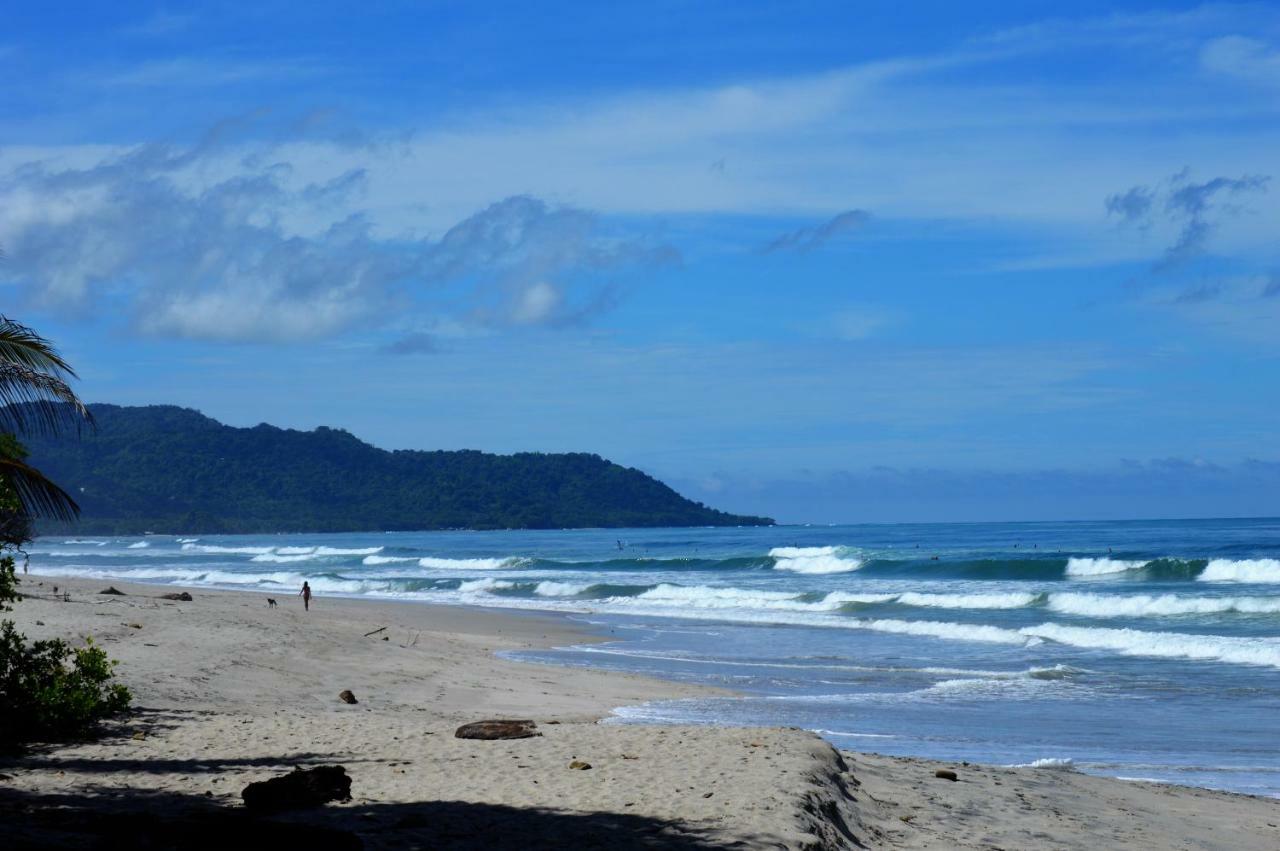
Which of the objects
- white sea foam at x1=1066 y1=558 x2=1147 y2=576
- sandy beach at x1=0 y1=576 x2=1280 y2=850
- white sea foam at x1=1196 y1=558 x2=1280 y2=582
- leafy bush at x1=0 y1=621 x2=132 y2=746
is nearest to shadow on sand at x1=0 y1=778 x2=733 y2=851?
sandy beach at x1=0 y1=576 x2=1280 y2=850

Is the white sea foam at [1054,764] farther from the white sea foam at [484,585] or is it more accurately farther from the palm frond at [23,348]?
the white sea foam at [484,585]

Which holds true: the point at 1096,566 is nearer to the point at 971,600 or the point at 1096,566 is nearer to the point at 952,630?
the point at 971,600

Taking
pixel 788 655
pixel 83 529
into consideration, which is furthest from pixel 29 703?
pixel 83 529

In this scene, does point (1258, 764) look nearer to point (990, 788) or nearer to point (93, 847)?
point (990, 788)

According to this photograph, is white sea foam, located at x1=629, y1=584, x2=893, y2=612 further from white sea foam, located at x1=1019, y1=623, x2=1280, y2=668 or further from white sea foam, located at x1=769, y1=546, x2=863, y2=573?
white sea foam, located at x1=769, y1=546, x2=863, y2=573

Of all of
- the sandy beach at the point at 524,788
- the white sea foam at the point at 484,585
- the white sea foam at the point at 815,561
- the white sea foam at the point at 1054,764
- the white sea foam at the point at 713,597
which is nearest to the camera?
the sandy beach at the point at 524,788

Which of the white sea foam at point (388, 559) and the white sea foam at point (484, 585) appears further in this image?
the white sea foam at point (388, 559)

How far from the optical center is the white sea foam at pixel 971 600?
3569 cm

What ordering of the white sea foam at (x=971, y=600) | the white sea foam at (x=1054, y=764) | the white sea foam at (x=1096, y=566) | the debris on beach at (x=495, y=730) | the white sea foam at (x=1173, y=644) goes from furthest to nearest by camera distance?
the white sea foam at (x=1096, y=566)
the white sea foam at (x=971, y=600)
the white sea foam at (x=1173, y=644)
the white sea foam at (x=1054, y=764)
the debris on beach at (x=495, y=730)

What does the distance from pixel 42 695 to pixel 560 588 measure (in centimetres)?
3544

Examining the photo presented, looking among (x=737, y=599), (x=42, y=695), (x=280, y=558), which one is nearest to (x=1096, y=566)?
(x=737, y=599)

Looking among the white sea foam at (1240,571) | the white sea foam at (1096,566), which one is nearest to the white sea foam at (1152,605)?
the white sea foam at (1240,571)

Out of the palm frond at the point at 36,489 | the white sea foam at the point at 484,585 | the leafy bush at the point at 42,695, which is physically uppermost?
the palm frond at the point at 36,489

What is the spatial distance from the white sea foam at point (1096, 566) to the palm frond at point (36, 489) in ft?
132
